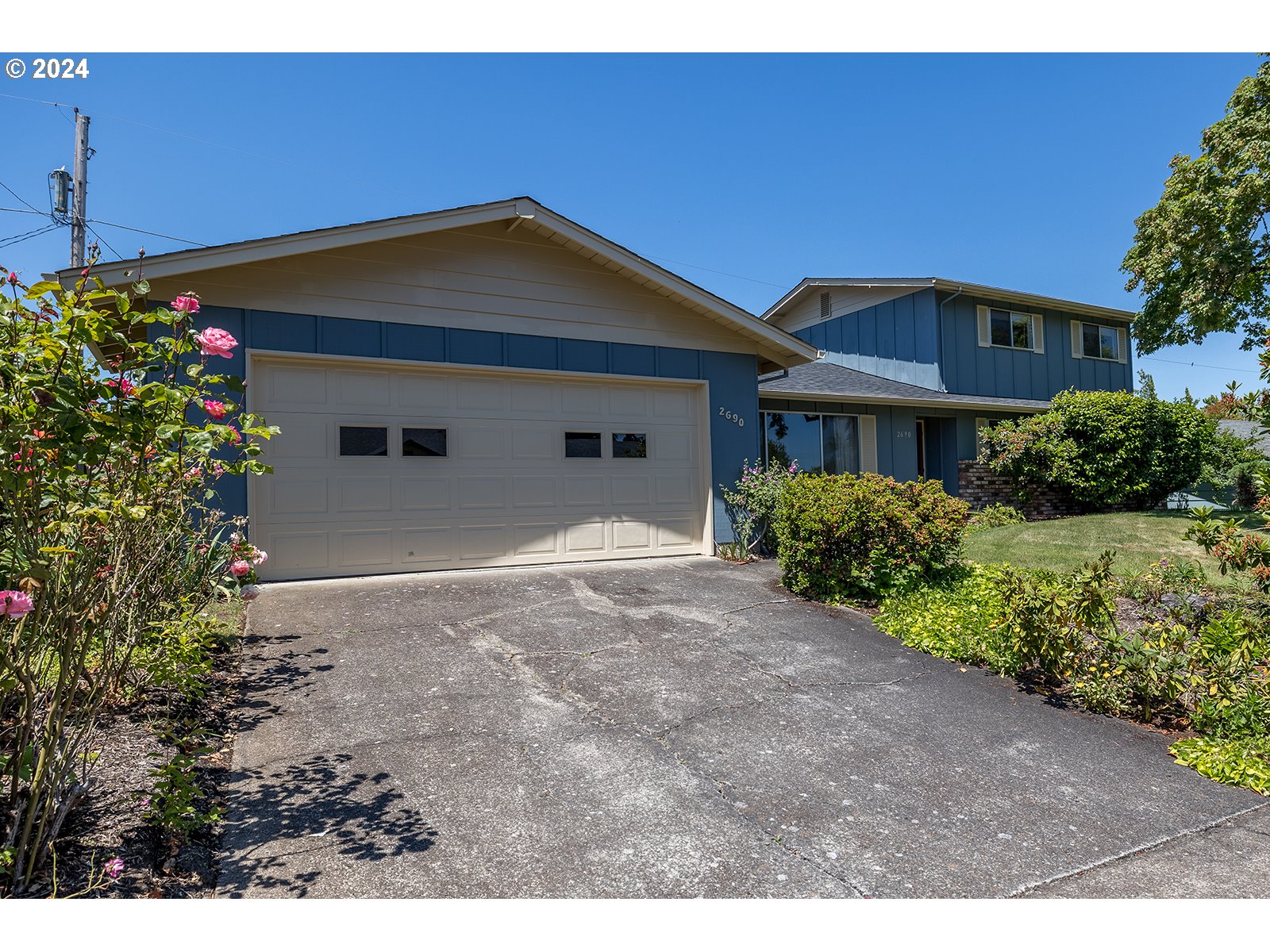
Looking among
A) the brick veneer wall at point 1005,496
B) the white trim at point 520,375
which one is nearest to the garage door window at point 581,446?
the white trim at point 520,375

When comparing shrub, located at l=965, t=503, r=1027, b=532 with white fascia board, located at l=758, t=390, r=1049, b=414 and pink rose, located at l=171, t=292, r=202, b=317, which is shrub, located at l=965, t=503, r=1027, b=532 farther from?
pink rose, located at l=171, t=292, r=202, b=317

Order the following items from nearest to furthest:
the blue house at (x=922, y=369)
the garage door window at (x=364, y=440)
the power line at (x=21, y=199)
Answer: the garage door window at (x=364, y=440), the blue house at (x=922, y=369), the power line at (x=21, y=199)

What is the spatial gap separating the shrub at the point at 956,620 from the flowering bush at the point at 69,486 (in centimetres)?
518

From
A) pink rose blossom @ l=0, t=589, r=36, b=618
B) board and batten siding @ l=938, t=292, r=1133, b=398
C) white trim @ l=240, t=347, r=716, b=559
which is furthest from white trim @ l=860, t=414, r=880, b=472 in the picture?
pink rose blossom @ l=0, t=589, r=36, b=618

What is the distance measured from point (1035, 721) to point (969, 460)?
12.4 meters

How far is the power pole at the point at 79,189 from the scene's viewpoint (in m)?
15.7

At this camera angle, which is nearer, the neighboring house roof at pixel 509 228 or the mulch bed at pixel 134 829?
the mulch bed at pixel 134 829

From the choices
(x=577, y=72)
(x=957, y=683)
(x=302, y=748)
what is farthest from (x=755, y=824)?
(x=577, y=72)

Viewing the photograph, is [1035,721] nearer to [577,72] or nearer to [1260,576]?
[1260,576]

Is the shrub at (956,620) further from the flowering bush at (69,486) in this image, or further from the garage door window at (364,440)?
the garage door window at (364,440)

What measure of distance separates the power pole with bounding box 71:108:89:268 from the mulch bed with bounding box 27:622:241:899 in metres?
16.8

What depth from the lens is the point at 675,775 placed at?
3535mm

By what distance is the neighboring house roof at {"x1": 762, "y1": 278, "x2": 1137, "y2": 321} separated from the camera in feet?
52.1

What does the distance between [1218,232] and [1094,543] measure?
8.14 metres
